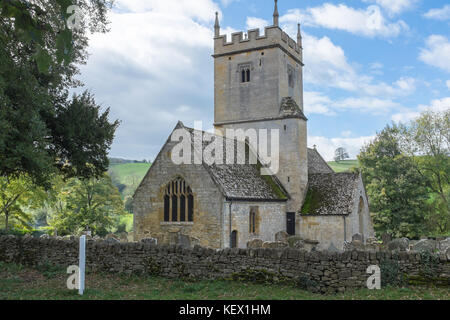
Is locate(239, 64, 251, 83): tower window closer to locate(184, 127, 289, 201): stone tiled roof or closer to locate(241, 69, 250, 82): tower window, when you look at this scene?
locate(241, 69, 250, 82): tower window

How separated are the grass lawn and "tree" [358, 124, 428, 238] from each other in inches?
1164

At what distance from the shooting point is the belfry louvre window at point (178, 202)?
2492 cm

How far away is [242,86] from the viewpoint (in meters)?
34.2

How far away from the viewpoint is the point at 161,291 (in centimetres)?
1273

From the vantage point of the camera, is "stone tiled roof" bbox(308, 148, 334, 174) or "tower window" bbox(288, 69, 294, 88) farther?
"stone tiled roof" bbox(308, 148, 334, 174)

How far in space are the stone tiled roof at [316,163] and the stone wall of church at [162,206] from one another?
571 inches

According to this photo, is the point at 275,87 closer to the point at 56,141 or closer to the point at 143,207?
the point at 143,207

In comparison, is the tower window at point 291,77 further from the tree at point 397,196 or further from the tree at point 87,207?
the tree at point 87,207

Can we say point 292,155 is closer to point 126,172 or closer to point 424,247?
point 424,247

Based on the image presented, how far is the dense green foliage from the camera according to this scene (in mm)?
Answer: 39688

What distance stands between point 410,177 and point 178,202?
25.7 meters

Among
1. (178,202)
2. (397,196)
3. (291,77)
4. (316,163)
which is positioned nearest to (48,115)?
(178,202)

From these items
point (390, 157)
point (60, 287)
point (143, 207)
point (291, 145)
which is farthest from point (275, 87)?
point (60, 287)

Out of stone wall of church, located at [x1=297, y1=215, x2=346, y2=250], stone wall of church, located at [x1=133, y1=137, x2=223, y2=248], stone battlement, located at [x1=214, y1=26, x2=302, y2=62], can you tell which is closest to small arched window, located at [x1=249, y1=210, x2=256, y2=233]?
stone wall of church, located at [x1=133, y1=137, x2=223, y2=248]
